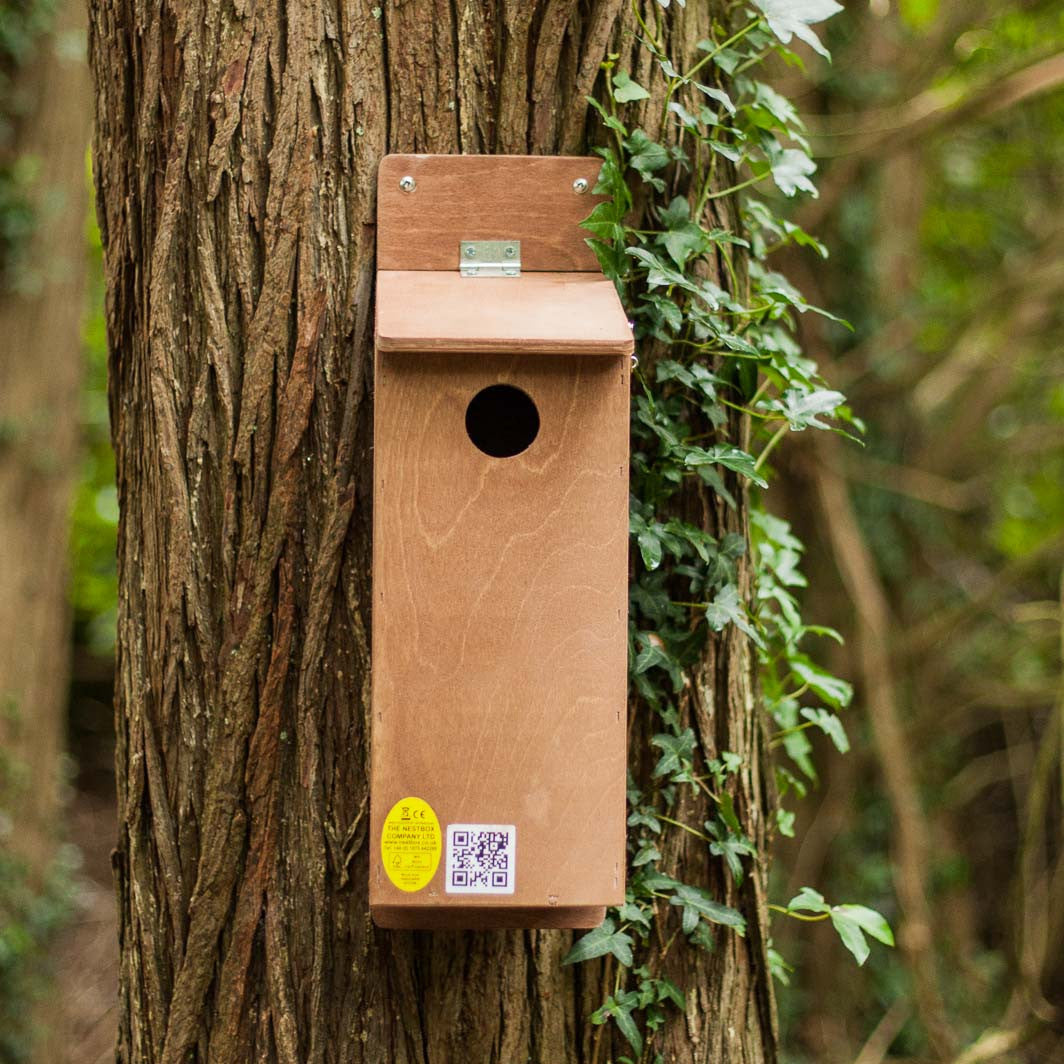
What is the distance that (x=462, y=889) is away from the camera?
1.47 m

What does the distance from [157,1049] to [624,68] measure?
1.46 metres

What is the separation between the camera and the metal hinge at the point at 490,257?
1.67 m

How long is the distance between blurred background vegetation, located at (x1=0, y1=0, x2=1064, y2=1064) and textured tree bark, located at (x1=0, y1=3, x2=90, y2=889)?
43 millimetres

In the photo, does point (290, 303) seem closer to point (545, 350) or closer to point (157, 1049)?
point (545, 350)

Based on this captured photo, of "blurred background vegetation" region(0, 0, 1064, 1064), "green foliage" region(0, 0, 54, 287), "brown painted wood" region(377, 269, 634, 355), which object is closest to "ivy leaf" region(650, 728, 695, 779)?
"brown painted wood" region(377, 269, 634, 355)

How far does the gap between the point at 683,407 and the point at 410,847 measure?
718 mm

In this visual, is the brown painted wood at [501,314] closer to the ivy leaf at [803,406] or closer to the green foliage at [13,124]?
the ivy leaf at [803,406]

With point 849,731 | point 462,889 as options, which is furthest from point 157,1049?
point 849,731

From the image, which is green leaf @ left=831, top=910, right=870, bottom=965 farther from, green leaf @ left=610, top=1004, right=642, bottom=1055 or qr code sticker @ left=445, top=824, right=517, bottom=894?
qr code sticker @ left=445, top=824, right=517, bottom=894

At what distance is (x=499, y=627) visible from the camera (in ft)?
4.88

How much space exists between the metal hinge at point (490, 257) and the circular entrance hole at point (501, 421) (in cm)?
17

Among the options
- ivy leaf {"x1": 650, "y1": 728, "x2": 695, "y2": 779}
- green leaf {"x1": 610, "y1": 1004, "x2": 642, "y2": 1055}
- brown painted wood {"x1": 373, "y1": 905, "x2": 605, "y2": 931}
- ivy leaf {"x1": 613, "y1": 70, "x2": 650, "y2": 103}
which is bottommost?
green leaf {"x1": 610, "y1": 1004, "x2": 642, "y2": 1055}

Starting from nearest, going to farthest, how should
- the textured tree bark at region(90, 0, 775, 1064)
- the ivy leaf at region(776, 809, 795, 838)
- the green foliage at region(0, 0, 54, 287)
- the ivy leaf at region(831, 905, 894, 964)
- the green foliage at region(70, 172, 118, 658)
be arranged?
the textured tree bark at region(90, 0, 775, 1064)
the ivy leaf at region(831, 905, 894, 964)
the ivy leaf at region(776, 809, 795, 838)
the green foliage at region(0, 0, 54, 287)
the green foliage at region(70, 172, 118, 658)

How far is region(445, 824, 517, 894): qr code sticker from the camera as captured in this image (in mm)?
1462
